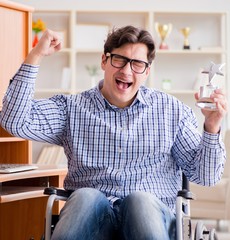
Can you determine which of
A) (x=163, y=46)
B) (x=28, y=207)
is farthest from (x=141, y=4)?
(x=28, y=207)

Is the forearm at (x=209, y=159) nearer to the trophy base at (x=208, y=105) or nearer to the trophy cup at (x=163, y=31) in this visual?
the trophy base at (x=208, y=105)

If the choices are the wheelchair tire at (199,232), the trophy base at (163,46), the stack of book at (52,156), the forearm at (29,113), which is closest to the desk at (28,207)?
the forearm at (29,113)

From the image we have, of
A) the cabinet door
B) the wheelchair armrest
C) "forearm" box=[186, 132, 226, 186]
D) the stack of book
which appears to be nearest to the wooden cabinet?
the cabinet door

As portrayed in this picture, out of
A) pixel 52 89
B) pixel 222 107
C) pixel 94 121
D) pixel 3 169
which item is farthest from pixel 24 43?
pixel 52 89

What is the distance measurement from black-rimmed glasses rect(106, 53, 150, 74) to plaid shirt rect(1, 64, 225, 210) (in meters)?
0.11

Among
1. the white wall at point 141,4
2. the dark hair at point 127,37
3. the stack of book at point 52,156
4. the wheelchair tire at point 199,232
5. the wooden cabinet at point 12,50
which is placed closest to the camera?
the wheelchair tire at point 199,232

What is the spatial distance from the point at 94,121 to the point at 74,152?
0.43ft

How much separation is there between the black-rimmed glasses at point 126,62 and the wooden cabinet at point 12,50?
Result: 3.88 ft

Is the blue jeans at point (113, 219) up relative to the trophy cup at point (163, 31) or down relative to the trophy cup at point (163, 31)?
down

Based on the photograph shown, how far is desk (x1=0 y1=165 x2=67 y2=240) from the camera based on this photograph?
10.1ft

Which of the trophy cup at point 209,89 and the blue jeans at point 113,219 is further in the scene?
the trophy cup at point 209,89

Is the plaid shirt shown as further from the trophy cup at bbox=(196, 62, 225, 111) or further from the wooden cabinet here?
the wooden cabinet

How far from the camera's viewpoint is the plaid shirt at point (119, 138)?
2404 millimetres

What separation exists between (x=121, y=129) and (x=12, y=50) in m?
1.37
